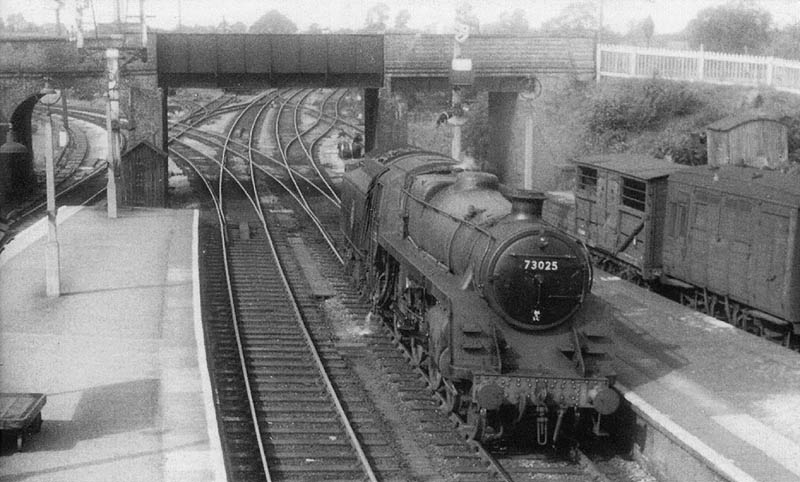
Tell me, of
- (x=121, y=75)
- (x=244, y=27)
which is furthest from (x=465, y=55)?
(x=244, y=27)

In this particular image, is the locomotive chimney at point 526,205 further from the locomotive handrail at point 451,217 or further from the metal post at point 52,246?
the metal post at point 52,246

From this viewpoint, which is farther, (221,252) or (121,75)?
(121,75)

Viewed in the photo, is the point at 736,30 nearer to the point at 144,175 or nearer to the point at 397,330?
the point at 144,175

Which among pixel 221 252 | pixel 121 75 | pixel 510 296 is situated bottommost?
pixel 221 252

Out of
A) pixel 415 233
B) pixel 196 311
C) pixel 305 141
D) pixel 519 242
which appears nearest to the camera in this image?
pixel 519 242

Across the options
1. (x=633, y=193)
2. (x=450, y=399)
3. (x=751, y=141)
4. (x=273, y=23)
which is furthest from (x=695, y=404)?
(x=273, y=23)

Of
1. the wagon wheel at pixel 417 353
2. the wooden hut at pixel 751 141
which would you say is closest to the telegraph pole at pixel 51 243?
the wagon wheel at pixel 417 353

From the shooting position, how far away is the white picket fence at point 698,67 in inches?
1084

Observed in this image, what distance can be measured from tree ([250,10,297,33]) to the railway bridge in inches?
2821

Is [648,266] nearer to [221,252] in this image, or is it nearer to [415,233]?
[415,233]

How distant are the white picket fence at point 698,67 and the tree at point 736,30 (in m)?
9.22

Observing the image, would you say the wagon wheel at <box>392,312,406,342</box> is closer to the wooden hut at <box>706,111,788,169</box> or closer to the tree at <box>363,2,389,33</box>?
the wooden hut at <box>706,111,788,169</box>

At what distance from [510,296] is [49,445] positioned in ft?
17.5

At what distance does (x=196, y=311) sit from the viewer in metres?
16.2
